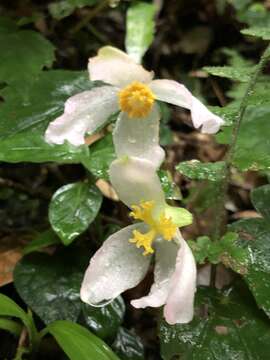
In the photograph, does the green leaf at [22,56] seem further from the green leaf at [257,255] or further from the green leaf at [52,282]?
the green leaf at [257,255]

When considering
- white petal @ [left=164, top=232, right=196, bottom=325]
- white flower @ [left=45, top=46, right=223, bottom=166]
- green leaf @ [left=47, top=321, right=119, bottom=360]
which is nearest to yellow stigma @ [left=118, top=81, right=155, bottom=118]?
white flower @ [left=45, top=46, right=223, bottom=166]

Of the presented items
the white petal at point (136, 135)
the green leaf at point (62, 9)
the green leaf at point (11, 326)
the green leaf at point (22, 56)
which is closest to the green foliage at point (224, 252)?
the white petal at point (136, 135)

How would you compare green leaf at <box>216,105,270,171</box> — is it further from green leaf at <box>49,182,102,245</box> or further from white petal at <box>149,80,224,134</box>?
green leaf at <box>49,182,102,245</box>

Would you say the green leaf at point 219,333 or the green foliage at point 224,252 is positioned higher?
the green foliage at point 224,252

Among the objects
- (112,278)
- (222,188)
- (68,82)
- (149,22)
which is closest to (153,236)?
(112,278)

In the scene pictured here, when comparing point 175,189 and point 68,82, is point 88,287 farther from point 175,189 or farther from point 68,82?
point 68,82

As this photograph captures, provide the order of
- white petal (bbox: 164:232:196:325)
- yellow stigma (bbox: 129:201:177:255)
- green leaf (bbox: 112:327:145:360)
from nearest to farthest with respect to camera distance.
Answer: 1. white petal (bbox: 164:232:196:325)
2. yellow stigma (bbox: 129:201:177:255)
3. green leaf (bbox: 112:327:145:360)
